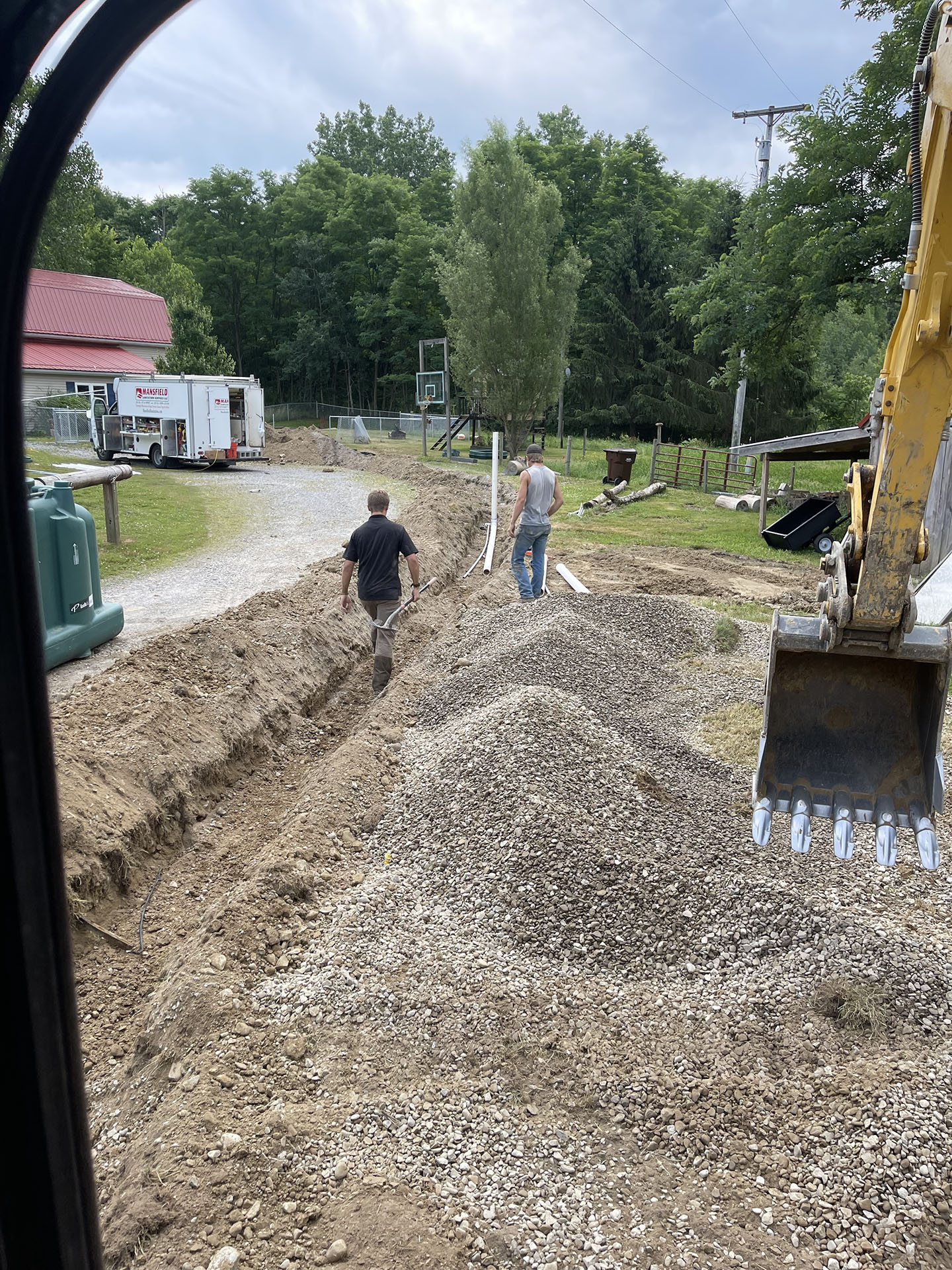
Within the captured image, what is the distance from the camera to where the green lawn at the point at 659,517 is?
18.9 metres

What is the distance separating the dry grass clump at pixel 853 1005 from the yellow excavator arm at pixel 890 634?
74 centimetres

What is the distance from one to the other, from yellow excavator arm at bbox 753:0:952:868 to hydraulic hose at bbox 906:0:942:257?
1cm

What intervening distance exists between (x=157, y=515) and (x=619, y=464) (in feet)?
42.3

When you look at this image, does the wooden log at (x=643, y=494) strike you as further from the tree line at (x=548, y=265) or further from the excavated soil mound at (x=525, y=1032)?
the excavated soil mound at (x=525, y=1032)

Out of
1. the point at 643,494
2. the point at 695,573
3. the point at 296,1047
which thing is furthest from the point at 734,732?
the point at 643,494

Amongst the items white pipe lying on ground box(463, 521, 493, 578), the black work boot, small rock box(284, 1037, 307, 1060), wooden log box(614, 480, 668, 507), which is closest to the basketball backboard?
wooden log box(614, 480, 668, 507)

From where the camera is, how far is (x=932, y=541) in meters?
14.9

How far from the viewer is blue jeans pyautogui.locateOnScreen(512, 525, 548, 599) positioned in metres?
11.7

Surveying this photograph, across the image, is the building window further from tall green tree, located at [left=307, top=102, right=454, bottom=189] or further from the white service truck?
tall green tree, located at [left=307, top=102, right=454, bottom=189]

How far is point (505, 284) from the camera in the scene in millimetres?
30062

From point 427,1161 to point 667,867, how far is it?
7.94 ft

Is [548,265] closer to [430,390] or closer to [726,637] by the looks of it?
[430,390]

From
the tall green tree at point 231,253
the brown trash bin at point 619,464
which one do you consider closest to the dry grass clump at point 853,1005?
the brown trash bin at point 619,464

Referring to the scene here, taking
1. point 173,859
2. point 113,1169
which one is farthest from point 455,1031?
point 173,859
